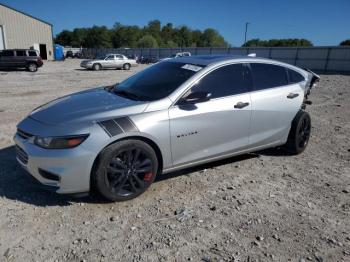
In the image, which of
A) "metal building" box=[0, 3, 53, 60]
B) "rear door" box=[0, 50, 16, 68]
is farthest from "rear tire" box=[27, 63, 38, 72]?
"metal building" box=[0, 3, 53, 60]

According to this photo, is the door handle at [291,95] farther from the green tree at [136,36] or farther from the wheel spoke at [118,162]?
the green tree at [136,36]

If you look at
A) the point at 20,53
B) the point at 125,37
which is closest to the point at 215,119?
the point at 20,53

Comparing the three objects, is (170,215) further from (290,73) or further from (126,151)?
(290,73)

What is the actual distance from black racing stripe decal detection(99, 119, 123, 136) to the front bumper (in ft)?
0.94

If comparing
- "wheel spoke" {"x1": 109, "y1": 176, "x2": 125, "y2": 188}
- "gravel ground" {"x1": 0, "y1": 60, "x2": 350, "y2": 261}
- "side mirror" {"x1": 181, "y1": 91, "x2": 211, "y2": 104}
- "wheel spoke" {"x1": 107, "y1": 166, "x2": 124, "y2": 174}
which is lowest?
"gravel ground" {"x1": 0, "y1": 60, "x2": 350, "y2": 261}

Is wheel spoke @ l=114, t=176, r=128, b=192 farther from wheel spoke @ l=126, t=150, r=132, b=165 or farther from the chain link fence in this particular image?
the chain link fence

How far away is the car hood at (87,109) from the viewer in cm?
329

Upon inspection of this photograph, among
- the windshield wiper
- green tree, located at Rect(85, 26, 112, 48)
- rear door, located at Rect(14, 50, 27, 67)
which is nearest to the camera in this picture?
the windshield wiper

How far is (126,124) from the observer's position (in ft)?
10.7

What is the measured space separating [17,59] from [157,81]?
22.2 metres

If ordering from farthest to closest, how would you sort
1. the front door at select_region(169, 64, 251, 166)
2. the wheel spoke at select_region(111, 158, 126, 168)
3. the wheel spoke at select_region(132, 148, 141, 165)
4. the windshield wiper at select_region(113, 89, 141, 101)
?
1. the windshield wiper at select_region(113, 89, 141, 101)
2. the front door at select_region(169, 64, 251, 166)
3. the wheel spoke at select_region(132, 148, 141, 165)
4. the wheel spoke at select_region(111, 158, 126, 168)

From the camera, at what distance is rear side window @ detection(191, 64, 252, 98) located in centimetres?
388

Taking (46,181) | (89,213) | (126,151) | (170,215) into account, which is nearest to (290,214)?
(170,215)

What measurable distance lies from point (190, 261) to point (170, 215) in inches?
29.0
